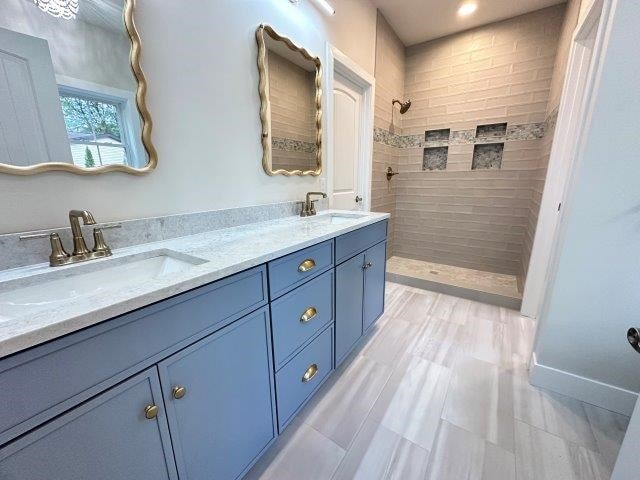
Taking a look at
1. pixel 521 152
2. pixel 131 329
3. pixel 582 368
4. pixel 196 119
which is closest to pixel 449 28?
pixel 521 152

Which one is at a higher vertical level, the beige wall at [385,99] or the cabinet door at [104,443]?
the beige wall at [385,99]

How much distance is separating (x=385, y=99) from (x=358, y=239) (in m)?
2.02

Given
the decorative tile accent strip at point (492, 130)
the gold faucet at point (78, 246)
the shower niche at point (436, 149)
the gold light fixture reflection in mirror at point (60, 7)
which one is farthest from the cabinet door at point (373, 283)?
the decorative tile accent strip at point (492, 130)

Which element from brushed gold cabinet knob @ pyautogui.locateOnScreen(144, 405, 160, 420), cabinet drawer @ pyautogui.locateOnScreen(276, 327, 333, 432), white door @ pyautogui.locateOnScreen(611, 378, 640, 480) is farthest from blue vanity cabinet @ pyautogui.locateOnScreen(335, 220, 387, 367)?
white door @ pyautogui.locateOnScreen(611, 378, 640, 480)

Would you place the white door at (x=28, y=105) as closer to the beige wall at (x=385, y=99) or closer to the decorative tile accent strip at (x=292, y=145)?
the decorative tile accent strip at (x=292, y=145)

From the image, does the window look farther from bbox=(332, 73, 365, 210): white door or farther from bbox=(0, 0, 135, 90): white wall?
bbox=(332, 73, 365, 210): white door

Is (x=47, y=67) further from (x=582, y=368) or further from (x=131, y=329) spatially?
(x=582, y=368)

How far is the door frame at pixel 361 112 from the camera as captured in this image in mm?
1931

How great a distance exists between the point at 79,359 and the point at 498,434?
1600 millimetres

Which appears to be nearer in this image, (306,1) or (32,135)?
(32,135)

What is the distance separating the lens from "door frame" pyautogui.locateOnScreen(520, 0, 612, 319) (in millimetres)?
1199

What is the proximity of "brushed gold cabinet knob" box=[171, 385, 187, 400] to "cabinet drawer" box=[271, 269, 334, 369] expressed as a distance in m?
0.35

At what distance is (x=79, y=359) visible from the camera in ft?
1.69

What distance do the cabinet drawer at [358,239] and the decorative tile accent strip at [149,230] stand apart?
524mm
